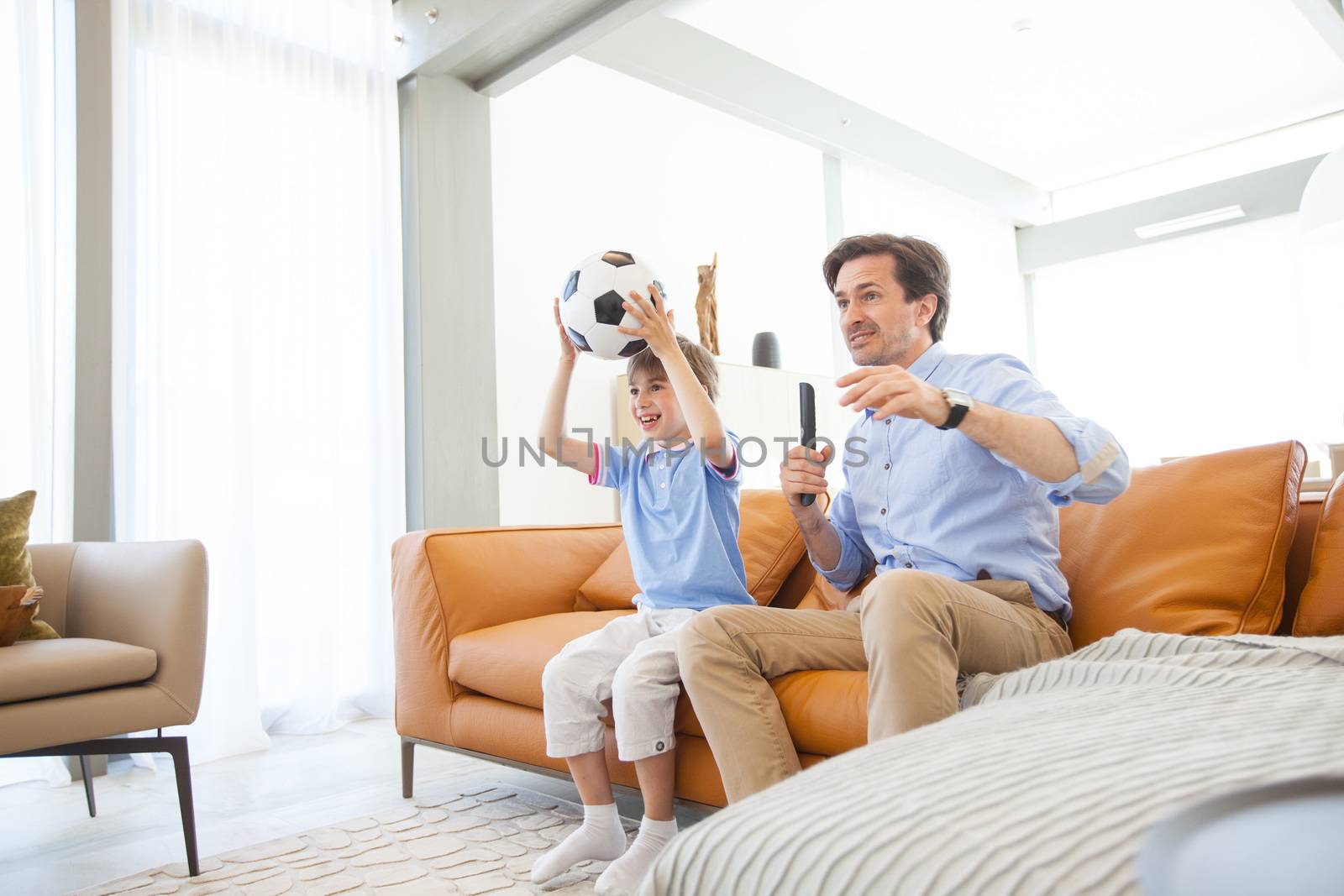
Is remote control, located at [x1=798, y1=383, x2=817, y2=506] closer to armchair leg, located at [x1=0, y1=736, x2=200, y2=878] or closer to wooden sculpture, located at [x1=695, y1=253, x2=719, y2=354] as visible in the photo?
armchair leg, located at [x1=0, y1=736, x2=200, y2=878]

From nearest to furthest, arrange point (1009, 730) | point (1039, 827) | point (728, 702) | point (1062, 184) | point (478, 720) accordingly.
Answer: point (1039, 827)
point (1009, 730)
point (728, 702)
point (478, 720)
point (1062, 184)

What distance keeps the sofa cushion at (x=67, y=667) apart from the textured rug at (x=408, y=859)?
0.37 metres

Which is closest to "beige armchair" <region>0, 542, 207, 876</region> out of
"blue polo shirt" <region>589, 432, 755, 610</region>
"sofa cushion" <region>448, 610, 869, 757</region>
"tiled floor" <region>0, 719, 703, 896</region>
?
"tiled floor" <region>0, 719, 703, 896</region>

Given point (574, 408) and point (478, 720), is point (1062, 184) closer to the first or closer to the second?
point (574, 408)

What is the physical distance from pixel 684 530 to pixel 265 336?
2.05m

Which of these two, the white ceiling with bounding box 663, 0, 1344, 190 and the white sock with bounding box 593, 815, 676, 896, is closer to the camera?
the white sock with bounding box 593, 815, 676, 896

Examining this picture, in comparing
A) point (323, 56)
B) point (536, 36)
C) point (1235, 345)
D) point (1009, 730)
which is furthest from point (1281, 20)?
point (1009, 730)

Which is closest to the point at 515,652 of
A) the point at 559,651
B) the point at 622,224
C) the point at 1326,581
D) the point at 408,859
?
the point at 559,651

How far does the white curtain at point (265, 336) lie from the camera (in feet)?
9.78

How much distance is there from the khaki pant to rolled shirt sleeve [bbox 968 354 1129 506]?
173mm

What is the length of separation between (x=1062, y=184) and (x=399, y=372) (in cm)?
600

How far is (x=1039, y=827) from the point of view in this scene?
1.14 ft

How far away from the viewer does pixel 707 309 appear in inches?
188

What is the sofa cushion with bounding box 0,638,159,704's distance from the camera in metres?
1.70
